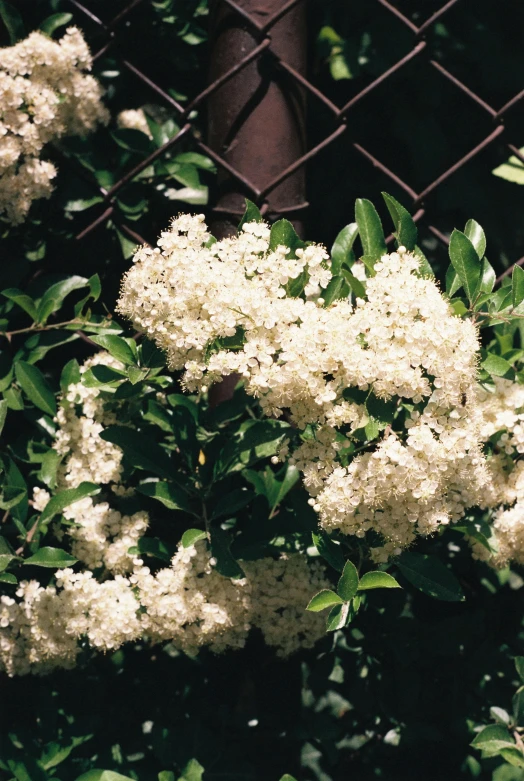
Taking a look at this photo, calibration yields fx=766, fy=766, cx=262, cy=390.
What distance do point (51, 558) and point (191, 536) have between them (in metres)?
0.24

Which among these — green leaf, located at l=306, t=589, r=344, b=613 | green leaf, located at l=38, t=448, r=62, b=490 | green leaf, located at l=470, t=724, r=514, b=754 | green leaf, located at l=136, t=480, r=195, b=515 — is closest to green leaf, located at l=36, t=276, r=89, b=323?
green leaf, located at l=38, t=448, r=62, b=490

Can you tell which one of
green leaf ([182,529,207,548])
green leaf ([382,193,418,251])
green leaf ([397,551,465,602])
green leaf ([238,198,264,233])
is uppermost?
green leaf ([382,193,418,251])

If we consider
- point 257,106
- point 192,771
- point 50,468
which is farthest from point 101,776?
point 257,106

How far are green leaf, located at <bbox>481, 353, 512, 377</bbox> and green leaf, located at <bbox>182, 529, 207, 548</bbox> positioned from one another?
0.51 metres

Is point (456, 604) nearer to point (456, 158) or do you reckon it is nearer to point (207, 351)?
point (207, 351)

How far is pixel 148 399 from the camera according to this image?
1.32 meters

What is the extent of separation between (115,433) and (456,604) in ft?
2.67

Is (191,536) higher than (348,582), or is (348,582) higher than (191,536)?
(348,582)

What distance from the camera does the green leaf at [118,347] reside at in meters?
1.20

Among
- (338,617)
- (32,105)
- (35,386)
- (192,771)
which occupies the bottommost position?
(192,771)

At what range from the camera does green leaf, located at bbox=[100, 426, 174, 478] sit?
1.26 meters

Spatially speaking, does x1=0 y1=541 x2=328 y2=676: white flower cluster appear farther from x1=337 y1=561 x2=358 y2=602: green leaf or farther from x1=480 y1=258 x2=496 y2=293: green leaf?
x1=480 y1=258 x2=496 y2=293: green leaf

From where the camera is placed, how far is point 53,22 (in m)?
1.47

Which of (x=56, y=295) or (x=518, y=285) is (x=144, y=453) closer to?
(x=56, y=295)
